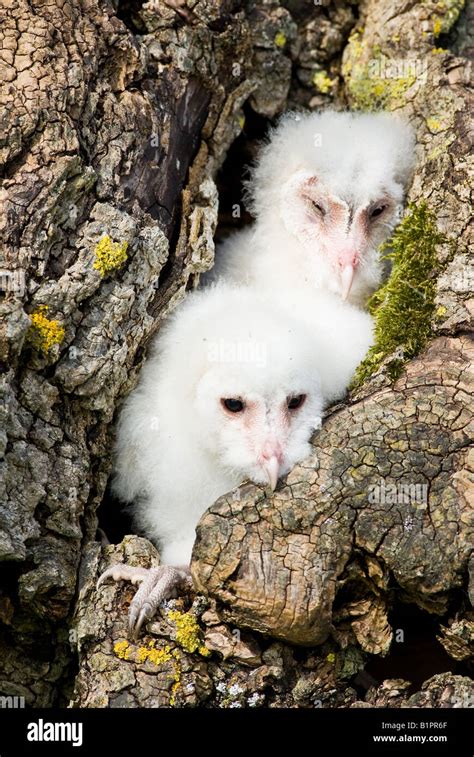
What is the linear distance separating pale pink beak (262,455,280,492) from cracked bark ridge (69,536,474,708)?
0.67 metres

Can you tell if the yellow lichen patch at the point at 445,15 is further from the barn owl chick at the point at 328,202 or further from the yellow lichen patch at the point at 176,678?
the yellow lichen patch at the point at 176,678

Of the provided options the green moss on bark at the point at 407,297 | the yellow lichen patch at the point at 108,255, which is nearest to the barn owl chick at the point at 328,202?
the green moss on bark at the point at 407,297

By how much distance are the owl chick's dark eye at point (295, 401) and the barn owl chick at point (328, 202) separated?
1.06 m

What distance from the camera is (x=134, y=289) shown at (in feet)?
15.6

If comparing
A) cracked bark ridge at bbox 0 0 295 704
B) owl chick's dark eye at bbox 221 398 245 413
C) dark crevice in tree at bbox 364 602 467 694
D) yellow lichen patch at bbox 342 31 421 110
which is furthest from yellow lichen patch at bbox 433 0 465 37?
dark crevice in tree at bbox 364 602 467 694

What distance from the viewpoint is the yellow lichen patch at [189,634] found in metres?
4.28

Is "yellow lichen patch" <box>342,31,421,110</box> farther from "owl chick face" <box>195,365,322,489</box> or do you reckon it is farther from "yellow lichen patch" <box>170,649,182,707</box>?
"yellow lichen patch" <box>170,649,182,707</box>

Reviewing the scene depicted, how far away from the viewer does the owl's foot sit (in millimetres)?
4312

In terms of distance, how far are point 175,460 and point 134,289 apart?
3.24ft

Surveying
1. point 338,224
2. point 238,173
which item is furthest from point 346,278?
point 238,173

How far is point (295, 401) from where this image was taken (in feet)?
15.4
